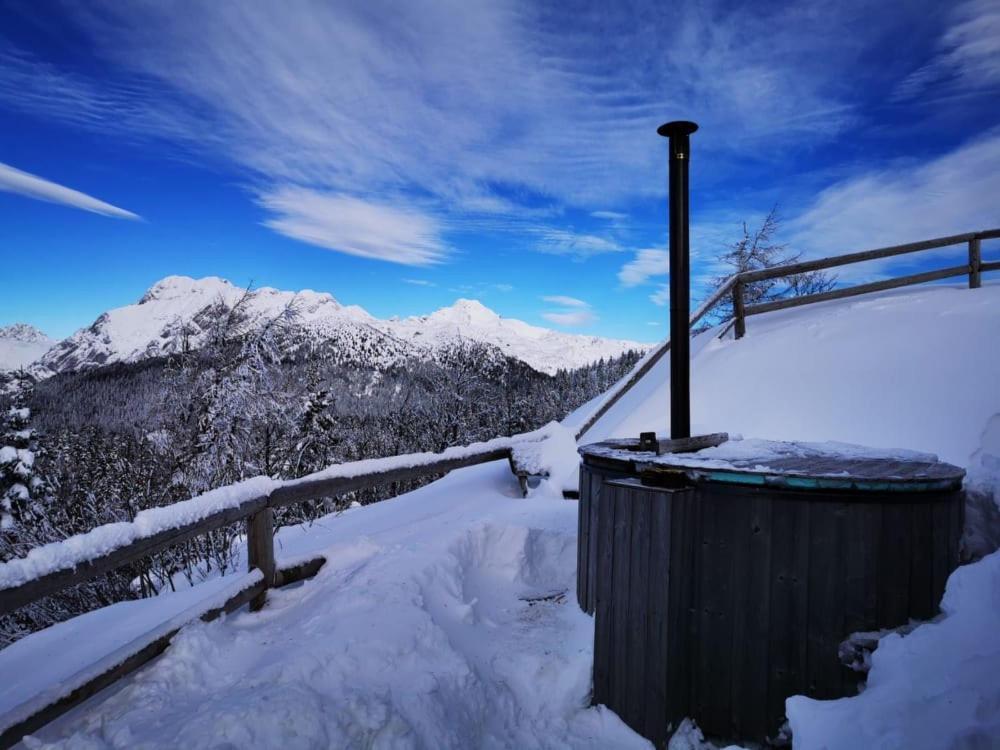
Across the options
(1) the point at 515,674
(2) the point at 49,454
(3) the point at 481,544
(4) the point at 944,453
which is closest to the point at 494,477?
(3) the point at 481,544

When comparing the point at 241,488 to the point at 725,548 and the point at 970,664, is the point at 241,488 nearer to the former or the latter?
the point at 725,548

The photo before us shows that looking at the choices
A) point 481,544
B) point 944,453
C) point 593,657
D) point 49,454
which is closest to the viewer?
point 593,657

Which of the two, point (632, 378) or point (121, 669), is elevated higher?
point (632, 378)

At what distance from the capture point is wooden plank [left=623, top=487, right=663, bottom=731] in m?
3.36

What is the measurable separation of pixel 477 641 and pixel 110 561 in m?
2.39

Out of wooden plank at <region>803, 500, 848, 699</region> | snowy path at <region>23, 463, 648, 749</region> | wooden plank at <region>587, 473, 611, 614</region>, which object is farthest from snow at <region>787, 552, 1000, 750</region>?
wooden plank at <region>587, 473, 611, 614</region>

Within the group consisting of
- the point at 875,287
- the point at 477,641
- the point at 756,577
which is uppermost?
the point at 875,287

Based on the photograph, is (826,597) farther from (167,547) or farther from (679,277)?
(167,547)

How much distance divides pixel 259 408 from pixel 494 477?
27.0ft

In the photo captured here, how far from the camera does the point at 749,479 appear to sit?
3203 mm

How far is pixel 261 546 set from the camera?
4.25 metres

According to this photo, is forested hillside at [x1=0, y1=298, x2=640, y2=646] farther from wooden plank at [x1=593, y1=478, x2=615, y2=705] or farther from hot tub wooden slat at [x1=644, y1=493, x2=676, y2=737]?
hot tub wooden slat at [x1=644, y1=493, x2=676, y2=737]

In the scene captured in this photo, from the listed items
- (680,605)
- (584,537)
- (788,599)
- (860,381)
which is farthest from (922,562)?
(860,381)

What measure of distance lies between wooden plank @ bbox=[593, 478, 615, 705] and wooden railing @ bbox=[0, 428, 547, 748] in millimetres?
2340
